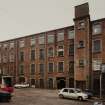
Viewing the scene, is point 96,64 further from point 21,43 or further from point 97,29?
point 21,43

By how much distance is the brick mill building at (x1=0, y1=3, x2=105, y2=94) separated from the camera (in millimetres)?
50750

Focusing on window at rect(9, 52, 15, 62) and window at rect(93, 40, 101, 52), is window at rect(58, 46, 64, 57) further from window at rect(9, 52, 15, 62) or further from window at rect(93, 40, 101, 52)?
window at rect(9, 52, 15, 62)

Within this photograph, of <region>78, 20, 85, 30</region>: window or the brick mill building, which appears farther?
<region>78, 20, 85, 30</region>: window

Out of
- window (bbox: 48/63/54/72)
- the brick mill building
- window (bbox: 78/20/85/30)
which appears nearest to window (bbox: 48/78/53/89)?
the brick mill building

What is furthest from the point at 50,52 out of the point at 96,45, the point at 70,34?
the point at 96,45

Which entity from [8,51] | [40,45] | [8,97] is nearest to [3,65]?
[8,51]

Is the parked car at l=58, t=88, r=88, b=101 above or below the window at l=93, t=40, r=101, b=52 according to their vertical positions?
below

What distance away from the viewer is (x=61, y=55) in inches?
2345

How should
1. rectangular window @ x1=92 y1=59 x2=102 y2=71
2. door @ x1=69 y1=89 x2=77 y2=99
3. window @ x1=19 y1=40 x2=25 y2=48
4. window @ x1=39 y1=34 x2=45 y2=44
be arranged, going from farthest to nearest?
window @ x1=19 y1=40 x2=25 y2=48
window @ x1=39 y1=34 x2=45 y2=44
rectangular window @ x1=92 y1=59 x2=102 y2=71
door @ x1=69 y1=89 x2=77 y2=99

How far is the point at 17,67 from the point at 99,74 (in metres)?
27.4

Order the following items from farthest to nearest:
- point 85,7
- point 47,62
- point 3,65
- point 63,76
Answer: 1. point 3,65
2. point 47,62
3. point 63,76
4. point 85,7

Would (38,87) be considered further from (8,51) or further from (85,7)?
(85,7)

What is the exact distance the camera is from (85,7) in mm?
52531

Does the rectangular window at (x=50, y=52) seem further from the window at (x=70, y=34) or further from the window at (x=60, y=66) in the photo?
the window at (x=70, y=34)
